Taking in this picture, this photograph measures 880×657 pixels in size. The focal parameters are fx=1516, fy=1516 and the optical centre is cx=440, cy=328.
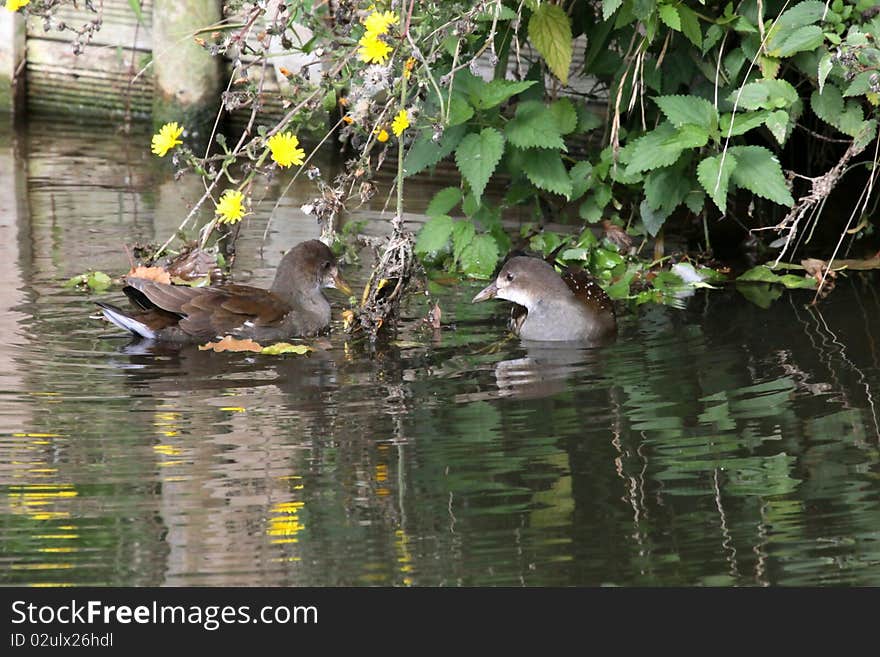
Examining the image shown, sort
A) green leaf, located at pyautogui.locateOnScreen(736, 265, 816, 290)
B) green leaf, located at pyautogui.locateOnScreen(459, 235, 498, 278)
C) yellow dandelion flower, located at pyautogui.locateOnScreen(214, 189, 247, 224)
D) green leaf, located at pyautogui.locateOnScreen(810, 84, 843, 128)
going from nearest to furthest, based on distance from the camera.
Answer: yellow dandelion flower, located at pyautogui.locateOnScreen(214, 189, 247, 224)
green leaf, located at pyautogui.locateOnScreen(810, 84, 843, 128)
green leaf, located at pyautogui.locateOnScreen(736, 265, 816, 290)
green leaf, located at pyautogui.locateOnScreen(459, 235, 498, 278)

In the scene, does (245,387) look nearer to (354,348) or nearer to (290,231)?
(354,348)

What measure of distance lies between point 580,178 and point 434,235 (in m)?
0.91

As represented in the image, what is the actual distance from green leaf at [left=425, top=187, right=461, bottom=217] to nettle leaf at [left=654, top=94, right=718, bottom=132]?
112 cm

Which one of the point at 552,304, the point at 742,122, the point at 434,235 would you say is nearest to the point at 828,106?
the point at 742,122

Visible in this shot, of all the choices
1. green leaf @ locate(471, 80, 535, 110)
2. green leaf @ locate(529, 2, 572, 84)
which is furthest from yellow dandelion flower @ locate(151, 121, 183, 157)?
green leaf @ locate(529, 2, 572, 84)

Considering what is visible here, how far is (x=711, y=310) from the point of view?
7.21 m

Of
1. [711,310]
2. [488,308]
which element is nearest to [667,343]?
[711,310]

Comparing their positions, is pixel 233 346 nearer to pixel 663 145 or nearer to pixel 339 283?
pixel 339 283

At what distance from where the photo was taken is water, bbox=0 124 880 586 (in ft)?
13.9

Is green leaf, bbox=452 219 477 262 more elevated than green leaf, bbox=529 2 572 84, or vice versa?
green leaf, bbox=529 2 572 84

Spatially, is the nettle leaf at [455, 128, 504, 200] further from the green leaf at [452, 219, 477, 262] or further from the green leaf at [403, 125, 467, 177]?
the green leaf at [452, 219, 477, 262]

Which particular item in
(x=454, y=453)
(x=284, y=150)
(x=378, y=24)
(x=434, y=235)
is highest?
(x=434, y=235)

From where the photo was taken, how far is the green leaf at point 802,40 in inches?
271

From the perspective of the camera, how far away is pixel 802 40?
22.6ft
